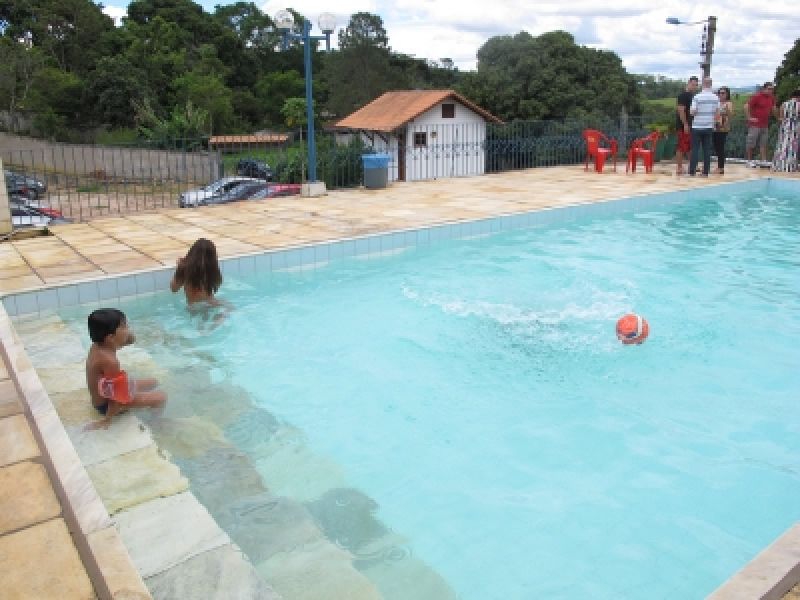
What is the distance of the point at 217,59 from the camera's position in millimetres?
51812

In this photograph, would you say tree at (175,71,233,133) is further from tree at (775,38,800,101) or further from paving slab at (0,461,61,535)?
paving slab at (0,461,61,535)

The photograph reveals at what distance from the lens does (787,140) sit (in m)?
14.4

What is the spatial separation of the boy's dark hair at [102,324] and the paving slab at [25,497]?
88 centimetres

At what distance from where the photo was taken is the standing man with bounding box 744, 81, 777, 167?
13742mm

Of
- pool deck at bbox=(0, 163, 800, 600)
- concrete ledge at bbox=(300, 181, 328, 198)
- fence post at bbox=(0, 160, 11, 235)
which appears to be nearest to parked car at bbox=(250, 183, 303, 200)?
concrete ledge at bbox=(300, 181, 328, 198)

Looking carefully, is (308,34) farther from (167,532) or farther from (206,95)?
(206,95)

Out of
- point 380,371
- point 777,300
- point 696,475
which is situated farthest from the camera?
point 777,300

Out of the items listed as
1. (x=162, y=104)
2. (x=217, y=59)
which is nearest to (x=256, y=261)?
(x=162, y=104)

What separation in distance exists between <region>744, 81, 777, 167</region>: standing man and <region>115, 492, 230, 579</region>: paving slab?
14.3 metres

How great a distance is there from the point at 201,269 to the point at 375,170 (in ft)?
22.6

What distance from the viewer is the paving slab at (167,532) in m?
2.78

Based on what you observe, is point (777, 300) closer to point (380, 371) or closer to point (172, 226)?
point (380, 371)

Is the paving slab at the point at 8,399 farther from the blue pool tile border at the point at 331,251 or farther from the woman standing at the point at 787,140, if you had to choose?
the woman standing at the point at 787,140

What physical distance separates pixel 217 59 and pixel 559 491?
53.8 meters
